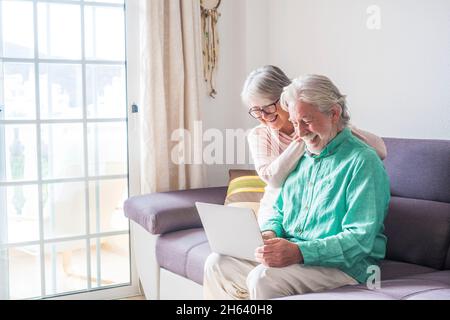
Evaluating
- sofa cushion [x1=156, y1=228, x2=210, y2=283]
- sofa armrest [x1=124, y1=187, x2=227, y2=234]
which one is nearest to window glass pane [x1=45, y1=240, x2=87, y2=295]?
sofa armrest [x1=124, y1=187, x2=227, y2=234]

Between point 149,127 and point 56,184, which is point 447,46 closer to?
point 149,127

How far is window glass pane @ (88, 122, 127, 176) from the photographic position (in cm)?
367

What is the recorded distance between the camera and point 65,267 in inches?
144

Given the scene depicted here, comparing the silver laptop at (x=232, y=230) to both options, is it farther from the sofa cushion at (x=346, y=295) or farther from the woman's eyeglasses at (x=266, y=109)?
the woman's eyeglasses at (x=266, y=109)

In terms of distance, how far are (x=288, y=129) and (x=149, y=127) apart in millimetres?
1185

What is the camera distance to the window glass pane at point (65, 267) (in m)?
3.60

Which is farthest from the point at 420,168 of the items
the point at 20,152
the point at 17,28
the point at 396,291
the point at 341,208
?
the point at 17,28

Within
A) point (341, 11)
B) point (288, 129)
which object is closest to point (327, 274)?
point (288, 129)

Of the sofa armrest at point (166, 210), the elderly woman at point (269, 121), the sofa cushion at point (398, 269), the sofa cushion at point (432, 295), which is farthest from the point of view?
the sofa armrest at point (166, 210)

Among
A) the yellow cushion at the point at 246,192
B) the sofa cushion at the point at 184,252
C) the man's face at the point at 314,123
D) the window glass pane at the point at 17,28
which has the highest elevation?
the window glass pane at the point at 17,28

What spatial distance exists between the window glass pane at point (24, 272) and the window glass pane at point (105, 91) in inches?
33.4

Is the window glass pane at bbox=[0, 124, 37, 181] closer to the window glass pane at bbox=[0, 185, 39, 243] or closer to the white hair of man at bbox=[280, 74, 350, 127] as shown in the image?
the window glass pane at bbox=[0, 185, 39, 243]

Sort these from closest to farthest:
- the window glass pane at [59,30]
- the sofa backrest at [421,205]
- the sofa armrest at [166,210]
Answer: the sofa backrest at [421,205]
the sofa armrest at [166,210]
the window glass pane at [59,30]

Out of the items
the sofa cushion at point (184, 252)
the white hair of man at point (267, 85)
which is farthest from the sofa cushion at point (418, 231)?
the sofa cushion at point (184, 252)
